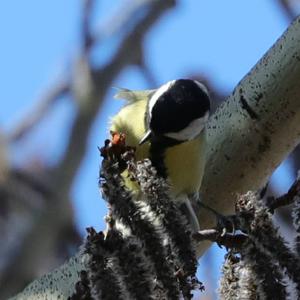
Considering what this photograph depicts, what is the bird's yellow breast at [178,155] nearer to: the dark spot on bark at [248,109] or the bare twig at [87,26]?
the dark spot on bark at [248,109]

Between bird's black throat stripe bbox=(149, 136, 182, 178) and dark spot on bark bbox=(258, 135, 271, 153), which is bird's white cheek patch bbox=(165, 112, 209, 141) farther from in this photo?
dark spot on bark bbox=(258, 135, 271, 153)

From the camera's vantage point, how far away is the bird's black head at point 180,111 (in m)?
1.45

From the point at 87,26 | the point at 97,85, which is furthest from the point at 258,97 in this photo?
the point at 97,85

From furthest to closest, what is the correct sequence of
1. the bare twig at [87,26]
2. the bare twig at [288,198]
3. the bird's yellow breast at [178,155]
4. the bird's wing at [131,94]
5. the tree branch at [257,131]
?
the bare twig at [87,26], the bird's wing at [131,94], the bird's yellow breast at [178,155], the tree branch at [257,131], the bare twig at [288,198]

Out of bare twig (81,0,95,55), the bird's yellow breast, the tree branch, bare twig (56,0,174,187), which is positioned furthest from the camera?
bare twig (56,0,174,187)

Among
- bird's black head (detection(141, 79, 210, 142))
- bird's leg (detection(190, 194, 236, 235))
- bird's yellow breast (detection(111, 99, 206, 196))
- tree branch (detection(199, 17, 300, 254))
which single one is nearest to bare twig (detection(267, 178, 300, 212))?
bird's leg (detection(190, 194, 236, 235))

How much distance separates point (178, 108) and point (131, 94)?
13.6 inches

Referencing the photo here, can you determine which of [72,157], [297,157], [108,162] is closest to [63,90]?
[72,157]

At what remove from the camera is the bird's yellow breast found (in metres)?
1.43

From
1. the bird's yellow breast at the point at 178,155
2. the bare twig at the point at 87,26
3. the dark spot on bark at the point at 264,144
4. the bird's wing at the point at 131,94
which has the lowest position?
the dark spot on bark at the point at 264,144

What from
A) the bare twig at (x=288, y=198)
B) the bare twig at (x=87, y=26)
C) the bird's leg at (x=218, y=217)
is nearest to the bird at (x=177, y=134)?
the bird's leg at (x=218, y=217)

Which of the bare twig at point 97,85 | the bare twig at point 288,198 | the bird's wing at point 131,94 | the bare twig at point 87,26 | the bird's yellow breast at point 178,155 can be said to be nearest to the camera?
the bare twig at point 288,198

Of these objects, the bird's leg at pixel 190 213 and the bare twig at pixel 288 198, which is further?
the bird's leg at pixel 190 213

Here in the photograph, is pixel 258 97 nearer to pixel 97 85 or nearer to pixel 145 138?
pixel 145 138
